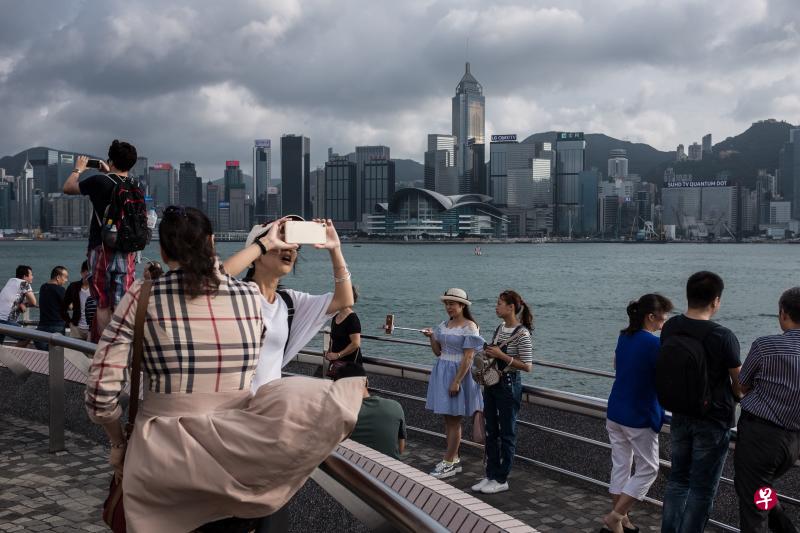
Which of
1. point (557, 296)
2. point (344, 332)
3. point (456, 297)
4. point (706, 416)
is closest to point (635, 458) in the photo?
Answer: point (706, 416)

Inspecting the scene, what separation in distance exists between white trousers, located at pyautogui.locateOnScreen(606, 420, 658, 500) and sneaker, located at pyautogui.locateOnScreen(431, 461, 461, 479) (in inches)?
64.3

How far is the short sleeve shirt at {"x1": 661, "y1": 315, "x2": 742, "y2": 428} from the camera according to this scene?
4367mm

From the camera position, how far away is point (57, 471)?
15.8 ft

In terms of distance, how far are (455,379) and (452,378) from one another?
100 millimetres

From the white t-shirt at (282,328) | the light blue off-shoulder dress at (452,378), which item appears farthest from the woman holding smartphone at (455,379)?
the white t-shirt at (282,328)

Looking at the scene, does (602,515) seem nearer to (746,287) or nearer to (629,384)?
(629,384)

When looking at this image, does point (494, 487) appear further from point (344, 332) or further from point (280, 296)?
point (280, 296)

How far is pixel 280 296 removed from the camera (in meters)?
2.92

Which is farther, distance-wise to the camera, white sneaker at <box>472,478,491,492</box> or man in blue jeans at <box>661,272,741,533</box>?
white sneaker at <box>472,478,491,492</box>

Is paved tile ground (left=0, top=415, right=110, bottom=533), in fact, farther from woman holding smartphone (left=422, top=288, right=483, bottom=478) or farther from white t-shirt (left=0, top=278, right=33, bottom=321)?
white t-shirt (left=0, top=278, right=33, bottom=321)

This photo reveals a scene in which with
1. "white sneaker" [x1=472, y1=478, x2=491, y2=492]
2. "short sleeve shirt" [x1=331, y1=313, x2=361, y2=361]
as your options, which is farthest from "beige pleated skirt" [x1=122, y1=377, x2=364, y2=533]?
"short sleeve shirt" [x1=331, y1=313, x2=361, y2=361]

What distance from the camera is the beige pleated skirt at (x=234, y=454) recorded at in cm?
192

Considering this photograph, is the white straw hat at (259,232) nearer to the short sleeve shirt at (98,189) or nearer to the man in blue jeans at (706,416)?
the short sleeve shirt at (98,189)

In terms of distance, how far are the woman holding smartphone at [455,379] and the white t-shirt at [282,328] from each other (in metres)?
3.65
